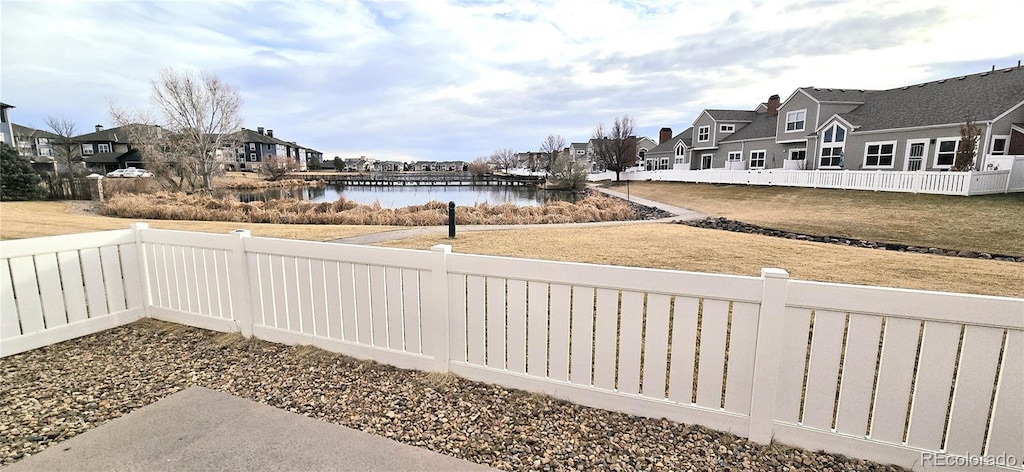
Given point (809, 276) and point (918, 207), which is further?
point (918, 207)

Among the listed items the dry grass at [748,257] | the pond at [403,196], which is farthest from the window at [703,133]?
the dry grass at [748,257]

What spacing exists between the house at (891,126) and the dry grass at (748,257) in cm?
1506

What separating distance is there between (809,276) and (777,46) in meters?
8.89

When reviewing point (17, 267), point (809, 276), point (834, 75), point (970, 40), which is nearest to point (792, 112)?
point (834, 75)

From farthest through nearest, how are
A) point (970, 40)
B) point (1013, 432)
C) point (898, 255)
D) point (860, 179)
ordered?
point (860, 179), point (898, 255), point (970, 40), point (1013, 432)

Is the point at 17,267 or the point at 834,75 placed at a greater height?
the point at 834,75

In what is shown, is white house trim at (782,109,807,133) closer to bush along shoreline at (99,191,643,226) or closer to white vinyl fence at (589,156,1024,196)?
white vinyl fence at (589,156,1024,196)

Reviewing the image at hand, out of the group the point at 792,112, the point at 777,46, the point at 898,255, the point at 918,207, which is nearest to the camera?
the point at 898,255


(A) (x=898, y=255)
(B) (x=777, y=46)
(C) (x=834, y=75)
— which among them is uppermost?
(C) (x=834, y=75)

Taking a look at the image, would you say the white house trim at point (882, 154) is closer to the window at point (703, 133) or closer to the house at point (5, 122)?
the window at point (703, 133)

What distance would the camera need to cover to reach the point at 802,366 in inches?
92.4

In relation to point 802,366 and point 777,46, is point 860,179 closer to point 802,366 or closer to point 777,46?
point 777,46

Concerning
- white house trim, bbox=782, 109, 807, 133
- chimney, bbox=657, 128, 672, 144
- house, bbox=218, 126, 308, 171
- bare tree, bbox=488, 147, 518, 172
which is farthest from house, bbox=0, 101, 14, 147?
bare tree, bbox=488, 147, 518, 172

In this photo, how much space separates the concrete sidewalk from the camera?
2275 millimetres
